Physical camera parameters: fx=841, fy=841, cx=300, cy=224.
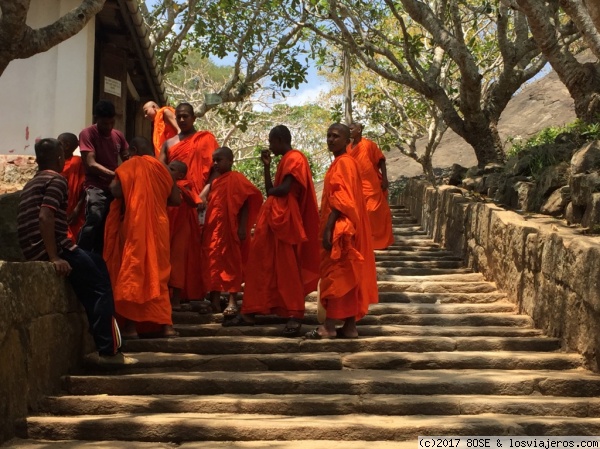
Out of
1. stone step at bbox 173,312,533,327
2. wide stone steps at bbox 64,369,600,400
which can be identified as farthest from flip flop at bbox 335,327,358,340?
wide stone steps at bbox 64,369,600,400

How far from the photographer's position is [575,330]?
21.4 feet

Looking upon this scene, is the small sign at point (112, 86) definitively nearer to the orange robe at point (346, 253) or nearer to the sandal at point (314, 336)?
the orange robe at point (346, 253)

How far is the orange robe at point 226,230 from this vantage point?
7844 millimetres

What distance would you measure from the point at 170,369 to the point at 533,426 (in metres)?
2.79

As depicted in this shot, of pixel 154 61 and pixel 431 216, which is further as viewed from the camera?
pixel 431 216

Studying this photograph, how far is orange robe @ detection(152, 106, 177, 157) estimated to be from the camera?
368 inches

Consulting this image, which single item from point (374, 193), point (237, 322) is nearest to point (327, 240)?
point (237, 322)

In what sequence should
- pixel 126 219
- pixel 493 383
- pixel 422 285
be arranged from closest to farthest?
1. pixel 493 383
2. pixel 126 219
3. pixel 422 285

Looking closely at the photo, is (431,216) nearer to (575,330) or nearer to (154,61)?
(154,61)

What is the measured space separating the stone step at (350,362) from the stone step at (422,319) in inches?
44.4

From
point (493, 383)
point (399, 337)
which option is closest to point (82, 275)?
point (399, 337)

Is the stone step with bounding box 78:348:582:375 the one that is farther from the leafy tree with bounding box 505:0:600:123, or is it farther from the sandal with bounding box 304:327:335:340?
the leafy tree with bounding box 505:0:600:123

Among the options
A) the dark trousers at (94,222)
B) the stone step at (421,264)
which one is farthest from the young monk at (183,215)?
the stone step at (421,264)

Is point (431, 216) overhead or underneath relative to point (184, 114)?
underneath
